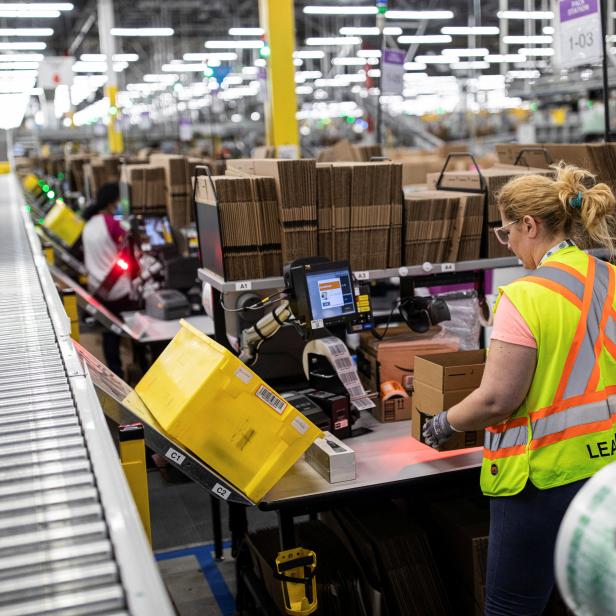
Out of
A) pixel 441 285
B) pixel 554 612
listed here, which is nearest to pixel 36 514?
pixel 554 612

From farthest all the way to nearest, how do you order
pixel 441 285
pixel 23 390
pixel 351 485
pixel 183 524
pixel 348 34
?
pixel 348 34 → pixel 183 524 → pixel 441 285 → pixel 351 485 → pixel 23 390

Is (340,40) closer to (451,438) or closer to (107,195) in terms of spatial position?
(107,195)

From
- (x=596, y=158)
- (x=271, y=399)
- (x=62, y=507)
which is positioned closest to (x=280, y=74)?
(x=596, y=158)

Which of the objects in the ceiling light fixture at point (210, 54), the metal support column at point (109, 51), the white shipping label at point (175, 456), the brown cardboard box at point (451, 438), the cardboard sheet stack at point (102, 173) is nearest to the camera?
the white shipping label at point (175, 456)

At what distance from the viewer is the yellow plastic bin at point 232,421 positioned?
255cm

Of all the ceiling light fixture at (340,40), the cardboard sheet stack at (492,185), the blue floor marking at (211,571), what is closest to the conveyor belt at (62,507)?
the blue floor marking at (211,571)

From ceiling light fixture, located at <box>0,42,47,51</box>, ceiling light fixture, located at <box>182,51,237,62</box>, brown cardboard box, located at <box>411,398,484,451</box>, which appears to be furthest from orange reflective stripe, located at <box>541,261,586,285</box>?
ceiling light fixture, located at <box>0,42,47,51</box>

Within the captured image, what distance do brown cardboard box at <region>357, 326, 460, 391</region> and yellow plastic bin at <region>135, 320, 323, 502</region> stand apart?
0.89m

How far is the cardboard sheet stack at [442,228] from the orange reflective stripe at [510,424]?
151 cm

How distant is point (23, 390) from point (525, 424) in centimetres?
133

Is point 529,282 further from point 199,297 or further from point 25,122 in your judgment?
point 25,122

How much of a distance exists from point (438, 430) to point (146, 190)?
4.92 m

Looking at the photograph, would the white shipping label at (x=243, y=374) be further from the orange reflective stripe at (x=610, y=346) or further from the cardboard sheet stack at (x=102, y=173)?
the cardboard sheet stack at (x=102, y=173)

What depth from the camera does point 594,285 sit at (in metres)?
2.25
